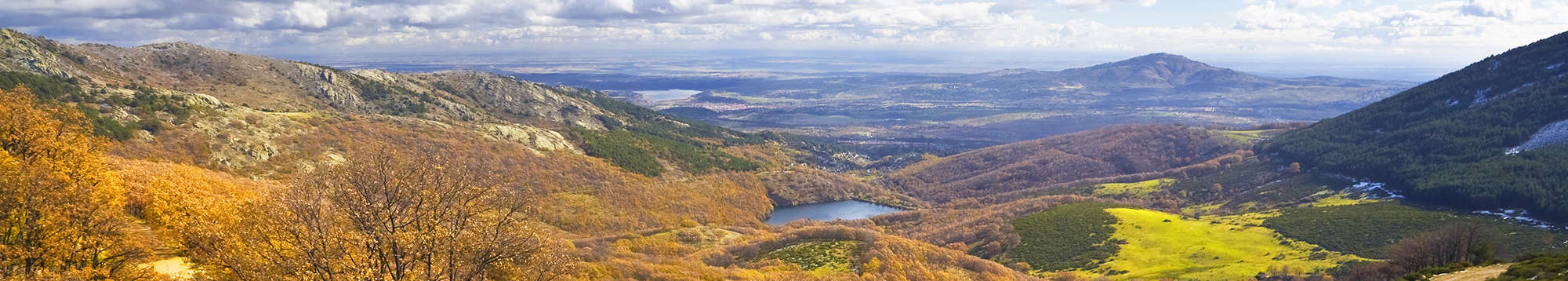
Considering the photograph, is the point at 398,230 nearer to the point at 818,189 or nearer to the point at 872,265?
the point at 872,265

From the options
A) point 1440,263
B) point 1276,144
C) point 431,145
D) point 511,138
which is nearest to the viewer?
point 1440,263

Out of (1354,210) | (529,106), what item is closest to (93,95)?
(529,106)

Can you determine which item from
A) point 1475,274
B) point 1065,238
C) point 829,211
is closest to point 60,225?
point 1475,274

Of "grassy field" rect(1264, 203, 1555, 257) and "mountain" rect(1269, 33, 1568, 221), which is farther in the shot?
"mountain" rect(1269, 33, 1568, 221)

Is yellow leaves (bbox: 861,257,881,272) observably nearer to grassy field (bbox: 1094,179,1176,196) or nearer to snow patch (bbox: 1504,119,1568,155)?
grassy field (bbox: 1094,179,1176,196)

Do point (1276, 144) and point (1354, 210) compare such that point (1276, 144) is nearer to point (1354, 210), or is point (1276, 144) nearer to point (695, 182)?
point (1354, 210)

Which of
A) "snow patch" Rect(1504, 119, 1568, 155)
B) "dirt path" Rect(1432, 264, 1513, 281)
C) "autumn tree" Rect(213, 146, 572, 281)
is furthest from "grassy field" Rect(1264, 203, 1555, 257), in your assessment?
"autumn tree" Rect(213, 146, 572, 281)
